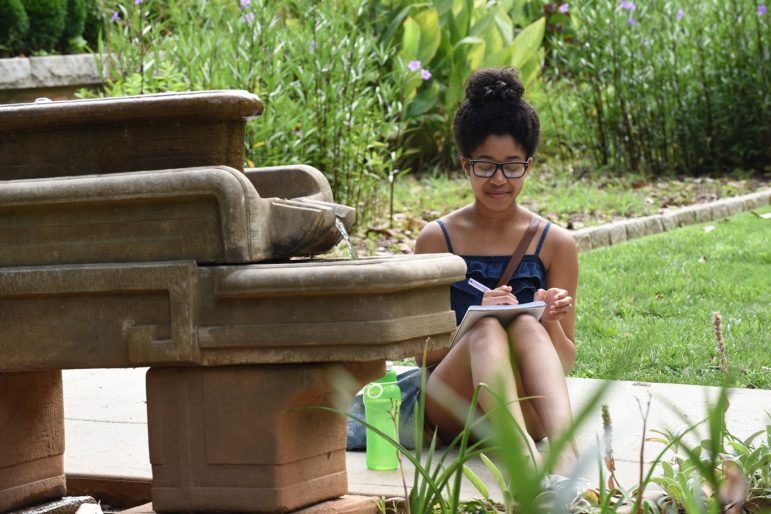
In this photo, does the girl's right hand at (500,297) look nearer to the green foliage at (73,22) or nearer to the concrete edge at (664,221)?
the concrete edge at (664,221)

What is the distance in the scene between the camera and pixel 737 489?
2.46m

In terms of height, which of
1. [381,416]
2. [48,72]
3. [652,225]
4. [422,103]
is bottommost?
[652,225]

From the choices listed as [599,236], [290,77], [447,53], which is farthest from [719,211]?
[290,77]

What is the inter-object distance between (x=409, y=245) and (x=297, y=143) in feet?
3.00

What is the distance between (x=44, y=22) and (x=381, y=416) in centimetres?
716

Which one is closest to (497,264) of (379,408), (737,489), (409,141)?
(379,408)

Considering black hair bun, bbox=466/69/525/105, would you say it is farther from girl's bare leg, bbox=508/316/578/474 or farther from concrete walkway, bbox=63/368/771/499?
concrete walkway, bbox=63/368/771/499

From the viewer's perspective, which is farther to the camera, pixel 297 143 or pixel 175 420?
pixel 297 143

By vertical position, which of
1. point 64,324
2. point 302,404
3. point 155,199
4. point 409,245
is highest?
point 155,199

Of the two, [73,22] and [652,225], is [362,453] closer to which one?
[652,225]

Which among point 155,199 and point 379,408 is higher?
point 155,199

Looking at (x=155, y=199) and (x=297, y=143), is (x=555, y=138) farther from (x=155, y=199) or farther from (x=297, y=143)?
(x=155, y=199)

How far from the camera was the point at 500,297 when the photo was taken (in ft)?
10.8

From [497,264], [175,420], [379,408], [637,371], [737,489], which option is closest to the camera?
[737,489]
